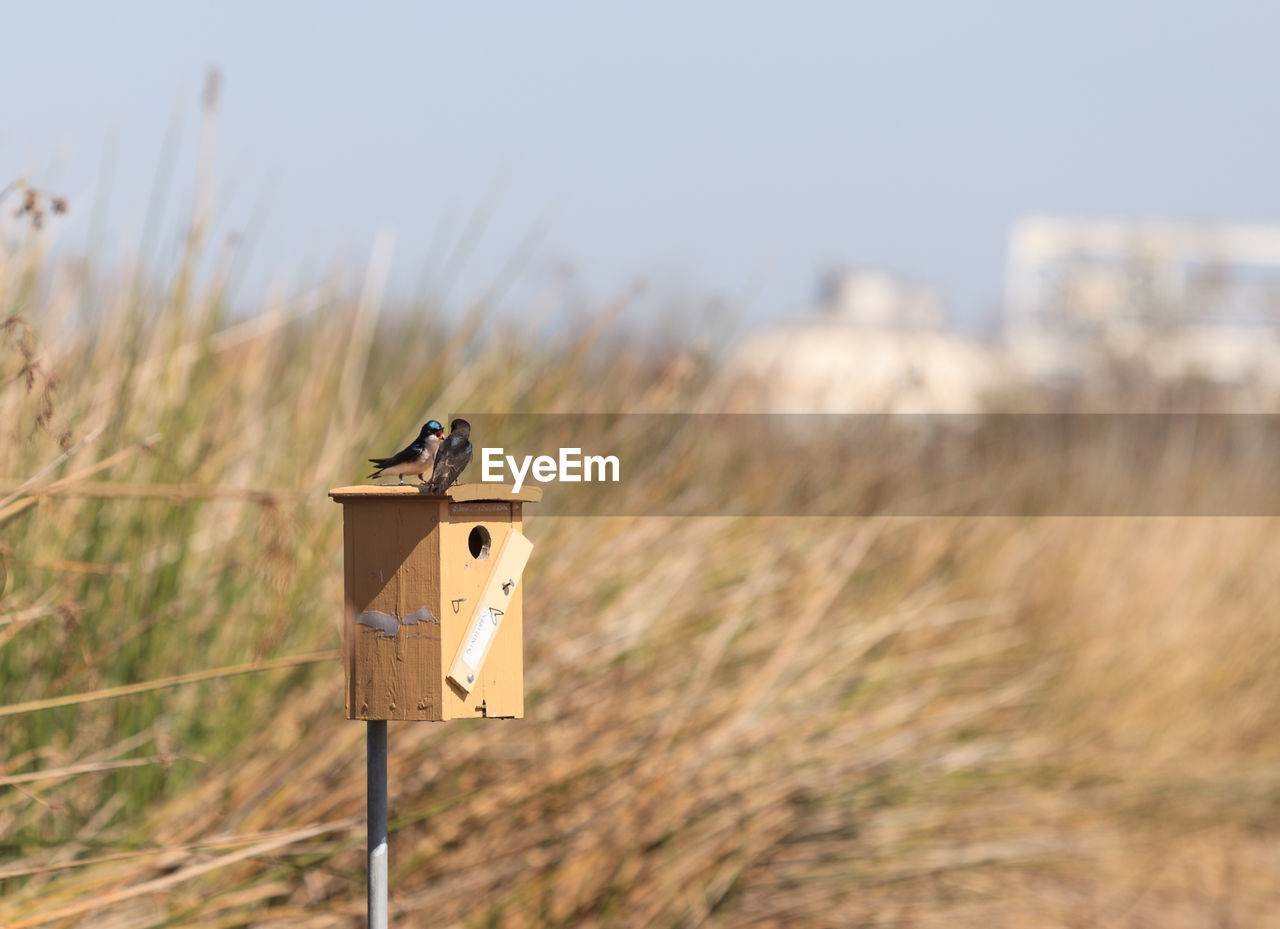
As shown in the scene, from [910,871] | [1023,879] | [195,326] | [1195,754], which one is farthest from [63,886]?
[1195,754]

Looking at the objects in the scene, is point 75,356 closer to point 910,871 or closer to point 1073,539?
point 910,871

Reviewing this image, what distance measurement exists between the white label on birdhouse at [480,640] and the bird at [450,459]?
0.15m

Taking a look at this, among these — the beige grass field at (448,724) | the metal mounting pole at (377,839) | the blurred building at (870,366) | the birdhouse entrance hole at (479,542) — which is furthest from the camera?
the blurred building at (870,366)

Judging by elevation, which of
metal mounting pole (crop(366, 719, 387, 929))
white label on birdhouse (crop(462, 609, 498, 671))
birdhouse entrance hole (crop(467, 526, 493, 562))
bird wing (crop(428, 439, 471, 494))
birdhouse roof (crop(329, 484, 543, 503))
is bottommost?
metal mounting pole (crop(366, 719, 387, 929))

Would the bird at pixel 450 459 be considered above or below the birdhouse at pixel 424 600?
above

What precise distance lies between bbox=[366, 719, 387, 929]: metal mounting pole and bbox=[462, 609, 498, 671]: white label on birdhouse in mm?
122

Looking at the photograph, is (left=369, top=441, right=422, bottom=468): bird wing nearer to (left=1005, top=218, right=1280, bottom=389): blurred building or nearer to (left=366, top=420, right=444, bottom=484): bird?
(left=366, top=420, right=444, bottom=484): bird

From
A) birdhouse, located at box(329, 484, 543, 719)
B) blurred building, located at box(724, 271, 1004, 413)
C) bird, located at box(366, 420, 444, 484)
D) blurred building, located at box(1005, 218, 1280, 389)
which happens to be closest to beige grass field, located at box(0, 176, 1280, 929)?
birdhouse, located at box(329, 484, 543, 719)

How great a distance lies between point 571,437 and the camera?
3375 mm

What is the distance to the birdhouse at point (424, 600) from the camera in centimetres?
136

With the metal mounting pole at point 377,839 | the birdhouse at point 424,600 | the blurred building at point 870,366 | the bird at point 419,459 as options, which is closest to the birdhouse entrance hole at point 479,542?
the birdhouse at point 424,600

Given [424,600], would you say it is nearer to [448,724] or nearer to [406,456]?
[406,456]

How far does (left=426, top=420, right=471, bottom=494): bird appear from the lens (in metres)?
1.34

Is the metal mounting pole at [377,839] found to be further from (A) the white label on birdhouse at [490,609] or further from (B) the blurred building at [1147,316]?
(B) the blurred building at [1147,316]
